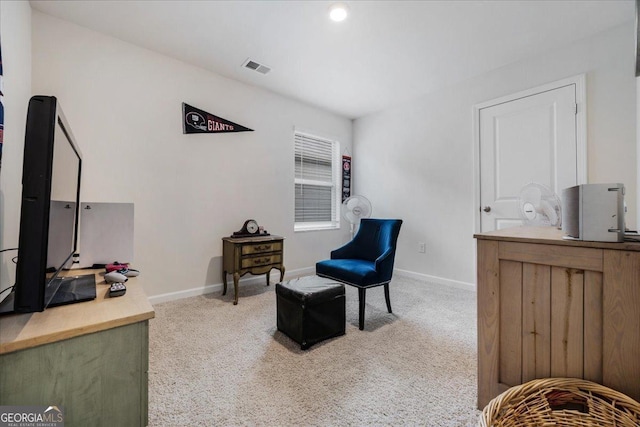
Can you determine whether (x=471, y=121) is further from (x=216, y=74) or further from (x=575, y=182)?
(x=216, y=74)

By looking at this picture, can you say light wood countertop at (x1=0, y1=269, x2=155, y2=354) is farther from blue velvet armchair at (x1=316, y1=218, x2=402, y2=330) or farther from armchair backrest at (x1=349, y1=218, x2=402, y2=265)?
armchair backrest at (x1=349, y1=218, x2=402, y2=265)

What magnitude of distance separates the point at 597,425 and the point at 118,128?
11.4 ft

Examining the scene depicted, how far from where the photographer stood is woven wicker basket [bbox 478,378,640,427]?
876 mm

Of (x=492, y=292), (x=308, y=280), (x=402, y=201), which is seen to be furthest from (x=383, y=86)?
(x=492, y=292)

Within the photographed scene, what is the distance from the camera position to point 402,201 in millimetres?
3867

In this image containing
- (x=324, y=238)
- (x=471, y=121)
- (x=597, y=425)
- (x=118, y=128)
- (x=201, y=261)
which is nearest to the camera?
(x=597, y=425)

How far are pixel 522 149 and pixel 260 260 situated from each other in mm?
2974

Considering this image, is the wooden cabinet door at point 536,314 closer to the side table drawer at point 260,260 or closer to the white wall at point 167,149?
the side table drawer at point 260,260

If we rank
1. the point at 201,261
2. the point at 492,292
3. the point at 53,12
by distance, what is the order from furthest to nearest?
the point at 201,261 → the point at 53,12 → the point at 492,292

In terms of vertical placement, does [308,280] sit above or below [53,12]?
below

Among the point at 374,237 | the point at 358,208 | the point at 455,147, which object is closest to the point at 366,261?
the point at 374,237

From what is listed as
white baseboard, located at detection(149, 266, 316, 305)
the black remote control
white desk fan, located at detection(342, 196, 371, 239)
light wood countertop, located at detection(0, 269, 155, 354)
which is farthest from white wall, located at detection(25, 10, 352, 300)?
light wood countertop, located at detection(0, 269, 155, 354)

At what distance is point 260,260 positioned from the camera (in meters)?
2.91

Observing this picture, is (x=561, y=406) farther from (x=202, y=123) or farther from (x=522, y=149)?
(x=202, y=123)
